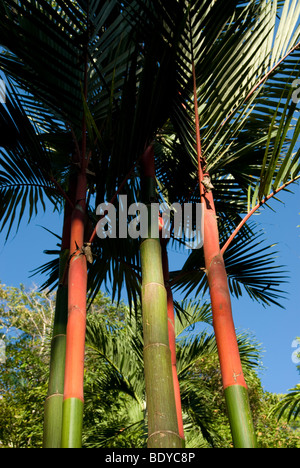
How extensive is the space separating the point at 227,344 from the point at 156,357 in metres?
0.30

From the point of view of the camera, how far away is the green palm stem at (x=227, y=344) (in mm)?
1515

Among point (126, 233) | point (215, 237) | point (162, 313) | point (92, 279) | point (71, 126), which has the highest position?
point (71, 126)

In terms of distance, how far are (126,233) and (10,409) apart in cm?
530

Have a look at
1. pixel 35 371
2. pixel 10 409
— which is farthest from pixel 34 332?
pixel 10 409

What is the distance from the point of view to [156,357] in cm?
180

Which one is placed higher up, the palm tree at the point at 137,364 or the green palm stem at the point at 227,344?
the palm tree at the point at 137,364

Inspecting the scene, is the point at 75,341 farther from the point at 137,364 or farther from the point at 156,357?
the point at 137,364

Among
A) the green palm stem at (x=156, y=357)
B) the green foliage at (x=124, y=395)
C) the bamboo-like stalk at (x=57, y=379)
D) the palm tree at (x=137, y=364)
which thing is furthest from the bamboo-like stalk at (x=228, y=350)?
the palm tree at (x=137, y=364)

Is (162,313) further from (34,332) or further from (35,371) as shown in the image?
(34,332)

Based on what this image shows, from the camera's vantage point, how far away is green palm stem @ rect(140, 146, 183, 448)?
1599mm

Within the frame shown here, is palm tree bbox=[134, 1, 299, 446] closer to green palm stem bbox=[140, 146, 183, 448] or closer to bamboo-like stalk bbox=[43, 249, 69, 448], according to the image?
green palm stem bbox=[140, 146, 183, 448]

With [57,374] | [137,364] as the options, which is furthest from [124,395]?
[57,374]

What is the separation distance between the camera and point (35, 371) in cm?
818

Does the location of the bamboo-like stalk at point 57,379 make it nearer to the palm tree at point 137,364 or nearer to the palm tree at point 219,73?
the palm tree at point 219,73
